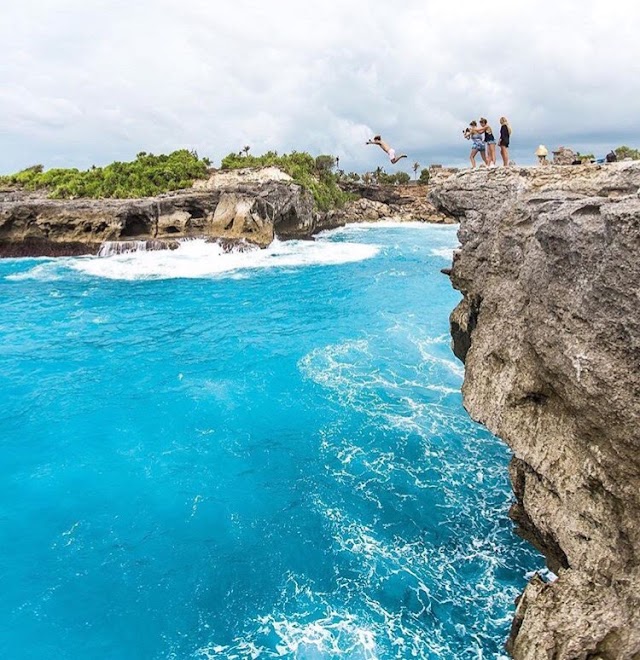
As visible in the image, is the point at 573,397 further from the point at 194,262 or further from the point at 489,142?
the point at 194,262

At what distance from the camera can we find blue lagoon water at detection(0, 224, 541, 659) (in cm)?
1020

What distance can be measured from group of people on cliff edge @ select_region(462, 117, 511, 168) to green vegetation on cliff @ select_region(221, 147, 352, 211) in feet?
167

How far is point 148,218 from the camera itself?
52938mm

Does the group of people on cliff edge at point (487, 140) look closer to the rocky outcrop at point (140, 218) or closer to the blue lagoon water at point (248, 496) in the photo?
the blue lagoon water at point (248, 496)

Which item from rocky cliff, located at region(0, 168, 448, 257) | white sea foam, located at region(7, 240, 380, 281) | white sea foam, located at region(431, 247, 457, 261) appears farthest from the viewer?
rocky cliff, located at region(0, 168, 448, 257)

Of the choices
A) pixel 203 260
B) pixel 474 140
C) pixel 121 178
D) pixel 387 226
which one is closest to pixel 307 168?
pixel 387 226

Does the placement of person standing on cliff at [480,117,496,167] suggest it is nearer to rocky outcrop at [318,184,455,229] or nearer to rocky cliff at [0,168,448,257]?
rocky cliff at [0,168,448,257]

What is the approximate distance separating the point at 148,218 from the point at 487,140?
44.0 m

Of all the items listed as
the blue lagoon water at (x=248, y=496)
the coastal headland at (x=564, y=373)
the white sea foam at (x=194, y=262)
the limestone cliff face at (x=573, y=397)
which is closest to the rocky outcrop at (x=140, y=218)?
the white sea foam at (x=194, y=262)

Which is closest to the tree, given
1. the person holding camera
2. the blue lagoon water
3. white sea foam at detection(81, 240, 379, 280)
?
white sea foam at detection(81, 240, 379, 280)

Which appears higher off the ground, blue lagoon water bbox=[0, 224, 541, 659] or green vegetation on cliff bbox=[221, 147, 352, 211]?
green vegetation on cliff bbox=[221, 147, 352, 211]

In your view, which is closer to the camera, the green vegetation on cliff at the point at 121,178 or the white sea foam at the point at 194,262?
the white sea foam at the point at 194,262

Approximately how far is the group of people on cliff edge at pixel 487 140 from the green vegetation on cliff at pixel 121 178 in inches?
1953

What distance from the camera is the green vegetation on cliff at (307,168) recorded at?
229 ft
